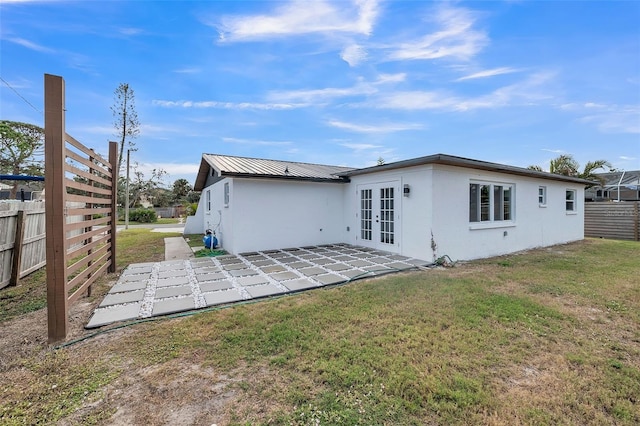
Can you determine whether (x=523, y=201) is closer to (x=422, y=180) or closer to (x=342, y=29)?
(x=422, y=180)

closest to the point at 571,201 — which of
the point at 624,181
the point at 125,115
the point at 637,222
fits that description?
the point at 637,222

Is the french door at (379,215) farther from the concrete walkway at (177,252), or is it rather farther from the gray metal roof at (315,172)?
the concrete walkway at (177,252)

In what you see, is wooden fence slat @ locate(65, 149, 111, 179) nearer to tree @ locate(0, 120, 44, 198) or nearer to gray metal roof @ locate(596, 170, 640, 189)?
tree @ locate(0, 120, 44, 198)

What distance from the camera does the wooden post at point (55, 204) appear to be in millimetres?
3057

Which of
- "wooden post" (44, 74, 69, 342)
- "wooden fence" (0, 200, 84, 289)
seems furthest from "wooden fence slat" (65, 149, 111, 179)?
"wooden fence" (0, 200, 84, 289)

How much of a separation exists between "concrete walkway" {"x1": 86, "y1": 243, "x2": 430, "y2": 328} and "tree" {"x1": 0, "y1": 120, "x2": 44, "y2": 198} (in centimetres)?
1531

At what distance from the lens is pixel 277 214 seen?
29.5 feet

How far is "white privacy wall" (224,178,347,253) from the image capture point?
332 inches

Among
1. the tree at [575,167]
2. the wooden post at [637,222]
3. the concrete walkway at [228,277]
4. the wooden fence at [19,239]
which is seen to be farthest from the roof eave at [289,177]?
the tree at [575,167]

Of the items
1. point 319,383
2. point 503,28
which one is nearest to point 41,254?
point 319,383

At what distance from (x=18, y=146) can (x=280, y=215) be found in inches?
702

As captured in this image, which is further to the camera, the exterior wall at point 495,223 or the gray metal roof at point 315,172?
the exterior wall at point 495,223

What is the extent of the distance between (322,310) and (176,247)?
790 cm

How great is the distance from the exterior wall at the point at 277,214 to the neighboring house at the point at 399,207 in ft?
0.10
